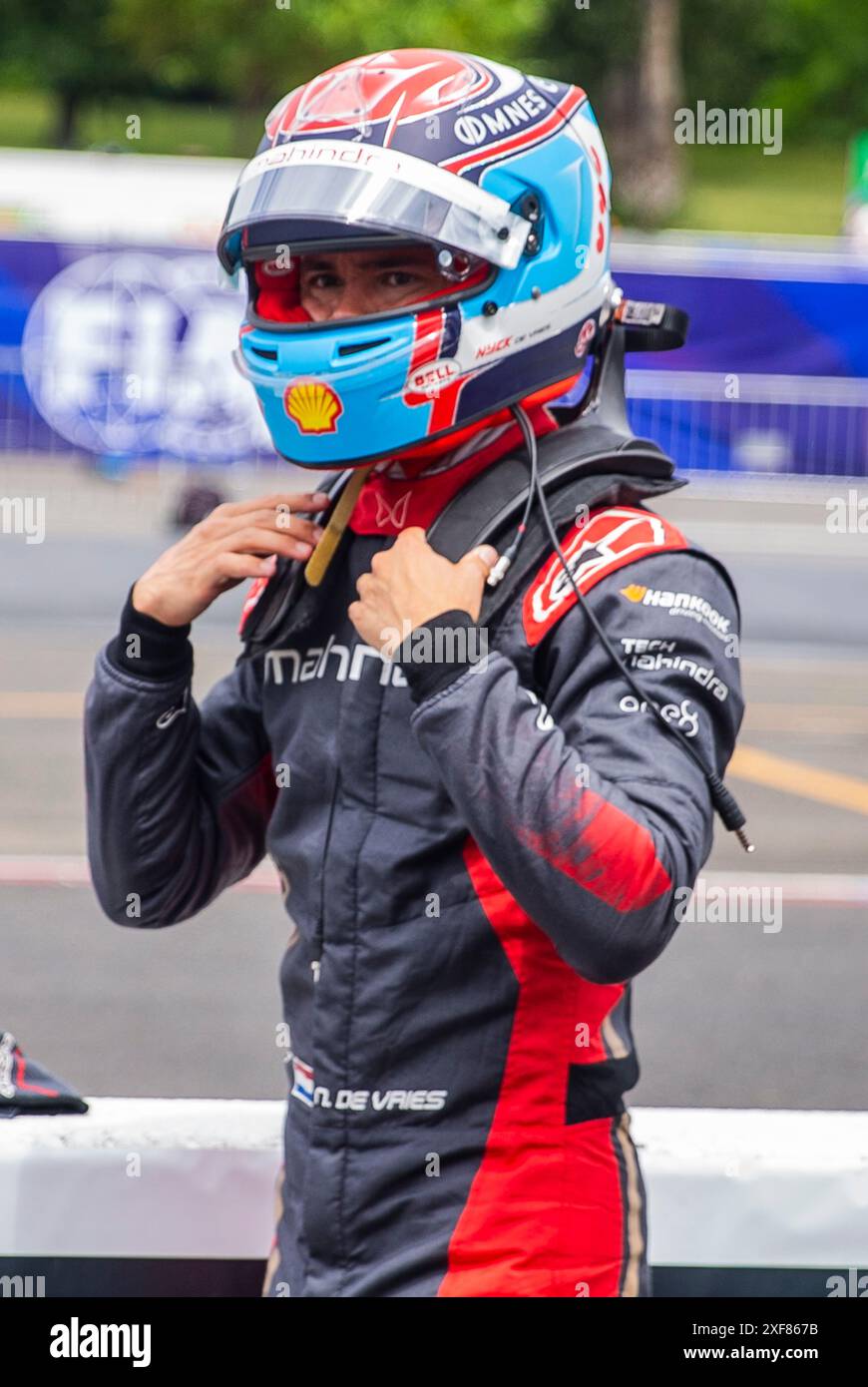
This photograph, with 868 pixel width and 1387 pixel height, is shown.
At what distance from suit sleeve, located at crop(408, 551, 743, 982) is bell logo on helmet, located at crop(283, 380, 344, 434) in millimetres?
345

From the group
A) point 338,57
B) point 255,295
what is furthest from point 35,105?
point 255,295

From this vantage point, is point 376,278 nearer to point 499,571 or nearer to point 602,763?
point 499,571

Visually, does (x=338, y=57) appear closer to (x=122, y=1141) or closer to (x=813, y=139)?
(x=813, y=139)

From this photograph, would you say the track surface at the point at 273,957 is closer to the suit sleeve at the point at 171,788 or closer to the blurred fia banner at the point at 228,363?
the suit sleeve at the point at 171,788

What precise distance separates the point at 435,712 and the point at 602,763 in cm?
17

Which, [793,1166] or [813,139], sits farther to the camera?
[813,139]

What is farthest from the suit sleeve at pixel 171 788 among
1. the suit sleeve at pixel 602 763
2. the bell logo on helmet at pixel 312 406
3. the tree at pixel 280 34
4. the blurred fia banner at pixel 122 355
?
the tree at pixel 280 34

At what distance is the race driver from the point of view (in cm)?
183

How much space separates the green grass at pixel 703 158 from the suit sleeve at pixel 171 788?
4111cm

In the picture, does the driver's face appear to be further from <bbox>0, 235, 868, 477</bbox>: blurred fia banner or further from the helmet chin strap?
<bbox>0, 235, 868, 477</bbox>: blurred fia banner

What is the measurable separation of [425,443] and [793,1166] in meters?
1.06

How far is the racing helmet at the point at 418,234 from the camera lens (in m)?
1.99

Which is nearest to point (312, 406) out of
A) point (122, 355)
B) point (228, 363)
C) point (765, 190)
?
point (228, 363)

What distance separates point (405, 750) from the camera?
1974 millimetres
